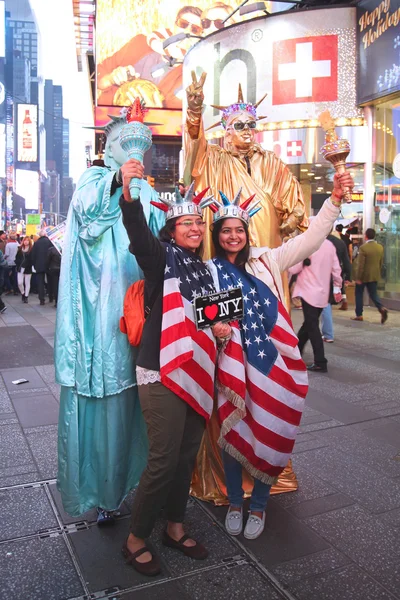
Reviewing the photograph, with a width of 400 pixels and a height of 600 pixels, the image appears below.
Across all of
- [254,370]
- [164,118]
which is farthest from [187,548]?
[164,118]

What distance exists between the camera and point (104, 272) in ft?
9.00

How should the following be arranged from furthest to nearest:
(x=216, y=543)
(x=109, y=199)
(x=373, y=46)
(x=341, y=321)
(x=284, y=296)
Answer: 1. (x=373, y=46)
2. (x=341, y=321)
3. (x=284, y=296)
4. (x=216, y=543)
5. (x=109, y=199)

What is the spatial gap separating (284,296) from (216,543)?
140 centimetres

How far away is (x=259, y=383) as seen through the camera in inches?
107

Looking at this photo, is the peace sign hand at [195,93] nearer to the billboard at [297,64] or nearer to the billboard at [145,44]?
the billboard at [297,64]

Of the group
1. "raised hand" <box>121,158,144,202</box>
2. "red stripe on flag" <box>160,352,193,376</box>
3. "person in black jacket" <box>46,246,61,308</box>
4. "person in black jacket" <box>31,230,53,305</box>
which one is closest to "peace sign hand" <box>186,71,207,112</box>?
"raised hand" <box>121,158,144,202</box>

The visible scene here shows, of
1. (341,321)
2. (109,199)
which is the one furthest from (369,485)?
(341,321)

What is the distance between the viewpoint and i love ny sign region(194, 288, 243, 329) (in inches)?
97.6

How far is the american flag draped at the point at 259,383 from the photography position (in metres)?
2.68

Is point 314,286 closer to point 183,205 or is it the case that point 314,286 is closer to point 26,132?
point 183,205

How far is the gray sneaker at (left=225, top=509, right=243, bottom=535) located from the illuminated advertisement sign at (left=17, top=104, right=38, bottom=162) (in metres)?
58.1

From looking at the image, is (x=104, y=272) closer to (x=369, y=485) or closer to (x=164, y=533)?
(x=164, y=533)

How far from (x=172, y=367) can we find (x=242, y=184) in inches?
54.4

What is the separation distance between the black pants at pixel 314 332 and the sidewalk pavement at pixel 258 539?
1.57 meters
